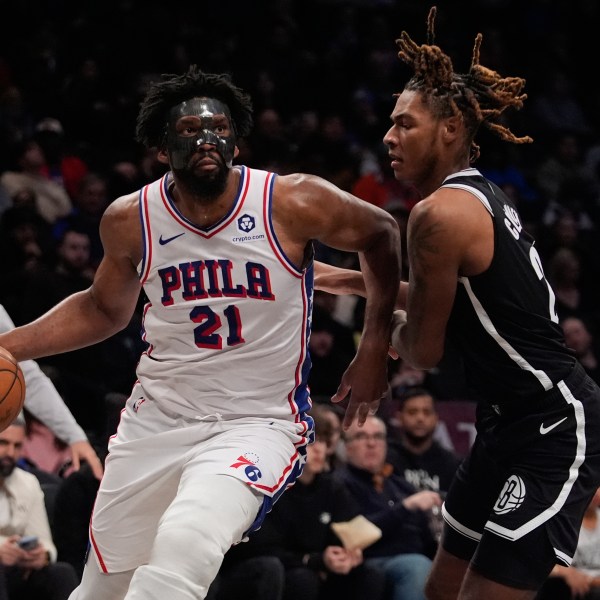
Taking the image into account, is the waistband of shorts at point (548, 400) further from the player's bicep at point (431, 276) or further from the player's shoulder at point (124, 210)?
the player's shoulder at point (124, 210)

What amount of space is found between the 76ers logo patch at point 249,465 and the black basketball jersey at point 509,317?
0.83 metres

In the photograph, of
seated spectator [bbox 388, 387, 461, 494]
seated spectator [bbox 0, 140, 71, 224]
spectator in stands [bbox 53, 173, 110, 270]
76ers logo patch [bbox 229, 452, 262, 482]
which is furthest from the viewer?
seated spectator [bbox 0, 140, 71, 224]

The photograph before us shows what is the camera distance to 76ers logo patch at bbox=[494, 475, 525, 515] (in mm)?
4016

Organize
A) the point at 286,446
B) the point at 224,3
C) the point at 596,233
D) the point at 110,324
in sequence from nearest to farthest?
the point at 286,446
the point at 110,324
the point at 596,233
the point at 224,3

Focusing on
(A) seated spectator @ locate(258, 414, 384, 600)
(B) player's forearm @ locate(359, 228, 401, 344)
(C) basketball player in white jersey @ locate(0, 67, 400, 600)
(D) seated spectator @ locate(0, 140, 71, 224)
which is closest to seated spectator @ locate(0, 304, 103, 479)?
(A) seated spectator @ locate(258, 414, 384, 600)

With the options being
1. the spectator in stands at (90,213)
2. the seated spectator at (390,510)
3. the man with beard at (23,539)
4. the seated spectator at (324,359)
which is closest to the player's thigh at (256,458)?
Answer: the man with beard at (23,539)

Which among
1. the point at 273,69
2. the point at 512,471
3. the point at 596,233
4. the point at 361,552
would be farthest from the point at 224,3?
the point at 512,471

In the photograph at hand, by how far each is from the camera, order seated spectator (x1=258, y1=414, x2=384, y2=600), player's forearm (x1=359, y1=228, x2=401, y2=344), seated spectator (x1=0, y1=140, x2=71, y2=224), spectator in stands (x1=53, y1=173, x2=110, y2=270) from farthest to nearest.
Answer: seated spectator (x1=0, y1=140, x2=71, y2=224)
spectator in stands (x1=53, y1=173, x2=110, y2=270)
seated spectator (x1=258, y1=414, x2=384, y2=600)
player's forearm (x1=359, y1=228, x2=401, y2=344)

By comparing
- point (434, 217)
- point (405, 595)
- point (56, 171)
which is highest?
point (434, 217)

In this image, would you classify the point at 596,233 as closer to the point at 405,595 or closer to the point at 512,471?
the point at 405,595

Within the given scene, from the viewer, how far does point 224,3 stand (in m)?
13.3

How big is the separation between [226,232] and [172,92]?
1.91ft

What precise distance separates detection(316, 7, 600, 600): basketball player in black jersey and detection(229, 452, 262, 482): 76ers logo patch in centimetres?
66

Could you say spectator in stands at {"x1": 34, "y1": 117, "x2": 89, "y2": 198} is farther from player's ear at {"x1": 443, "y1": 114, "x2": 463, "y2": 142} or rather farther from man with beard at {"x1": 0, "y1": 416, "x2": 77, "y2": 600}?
player's ear at {"x1": 443, "y1": 114, "x2": 463, "y2": 142}
